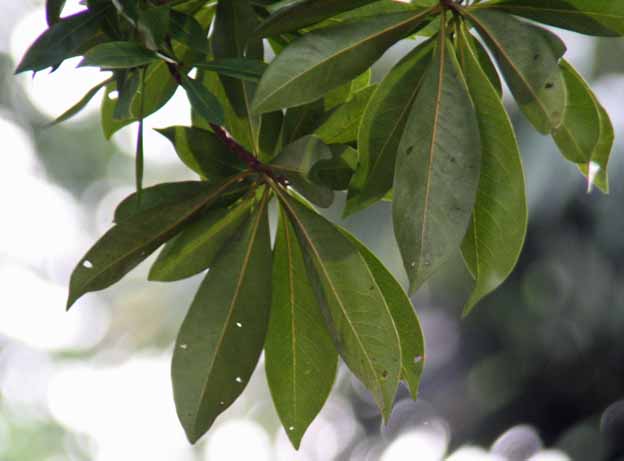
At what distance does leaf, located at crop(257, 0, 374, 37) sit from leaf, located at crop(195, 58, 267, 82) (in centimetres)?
3

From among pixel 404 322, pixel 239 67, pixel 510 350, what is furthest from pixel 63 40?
pixel 510 350

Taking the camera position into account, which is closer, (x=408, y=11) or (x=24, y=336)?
(x=408, y=11)

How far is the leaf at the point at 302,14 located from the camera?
595 millimetres

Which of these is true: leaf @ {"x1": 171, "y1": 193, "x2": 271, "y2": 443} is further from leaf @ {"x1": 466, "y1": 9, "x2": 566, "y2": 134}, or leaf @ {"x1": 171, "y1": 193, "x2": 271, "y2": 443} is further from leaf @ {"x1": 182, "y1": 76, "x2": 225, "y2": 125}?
leaf @ {"x1": 466, "y1": 9, "x2": 566, "y2": 134}

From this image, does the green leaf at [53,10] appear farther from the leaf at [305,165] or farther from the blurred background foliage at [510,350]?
the blurred background foliage at [510,350]

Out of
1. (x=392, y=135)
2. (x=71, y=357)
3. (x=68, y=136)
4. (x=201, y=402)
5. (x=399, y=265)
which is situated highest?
(x=392, y=135)

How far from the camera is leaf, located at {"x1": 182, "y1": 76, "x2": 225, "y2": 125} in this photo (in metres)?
0.64

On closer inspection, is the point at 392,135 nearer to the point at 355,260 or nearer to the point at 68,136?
the point at 355,260

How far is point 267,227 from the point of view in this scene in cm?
75

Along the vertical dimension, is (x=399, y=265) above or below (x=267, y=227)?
below

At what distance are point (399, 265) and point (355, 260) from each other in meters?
3.16

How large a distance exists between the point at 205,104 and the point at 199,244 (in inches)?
5.9

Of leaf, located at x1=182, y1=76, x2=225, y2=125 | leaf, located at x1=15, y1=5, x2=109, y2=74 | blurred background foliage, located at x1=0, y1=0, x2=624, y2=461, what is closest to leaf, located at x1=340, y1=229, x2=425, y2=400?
leaf, located at x1=182, y1=76, x2=225, y2=125

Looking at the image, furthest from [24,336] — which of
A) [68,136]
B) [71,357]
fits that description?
[68,136]
